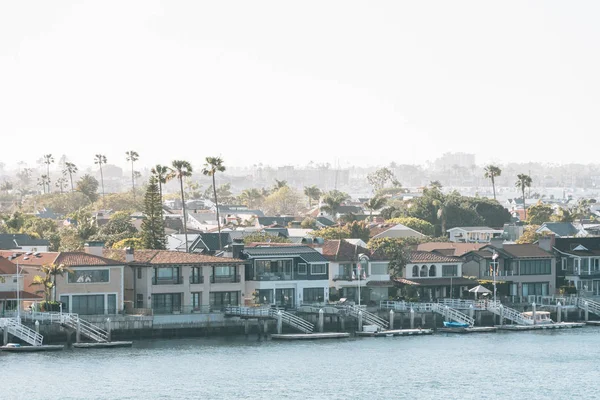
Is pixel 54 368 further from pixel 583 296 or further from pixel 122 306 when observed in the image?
pixel 583 296

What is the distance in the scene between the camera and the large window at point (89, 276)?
104812mm

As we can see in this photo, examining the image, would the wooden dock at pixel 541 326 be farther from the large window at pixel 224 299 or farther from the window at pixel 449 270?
the large window at pixel 224 299

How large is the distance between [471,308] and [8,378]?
150 feet

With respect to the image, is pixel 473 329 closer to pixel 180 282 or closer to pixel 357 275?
pixel 357 275

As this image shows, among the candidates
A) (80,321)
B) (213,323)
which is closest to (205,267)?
(213,323)

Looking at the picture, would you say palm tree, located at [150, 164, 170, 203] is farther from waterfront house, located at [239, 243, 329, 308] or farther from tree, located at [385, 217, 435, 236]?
tree, located at [385, 217, 435, 236]

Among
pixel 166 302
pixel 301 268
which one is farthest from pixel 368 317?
pixel 166 302

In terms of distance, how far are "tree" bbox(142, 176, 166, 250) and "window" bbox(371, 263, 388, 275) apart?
25035 millimetres

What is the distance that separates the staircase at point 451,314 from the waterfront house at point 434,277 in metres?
6.60

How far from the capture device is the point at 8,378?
8331cm

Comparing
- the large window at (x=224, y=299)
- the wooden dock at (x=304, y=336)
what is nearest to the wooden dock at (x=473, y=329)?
the wooden dock at (x=304, y=336)

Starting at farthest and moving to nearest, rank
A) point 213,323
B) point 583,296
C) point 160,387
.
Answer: point 583,296
point 213,323
point 160,387

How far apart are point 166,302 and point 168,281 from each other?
5.30 ft

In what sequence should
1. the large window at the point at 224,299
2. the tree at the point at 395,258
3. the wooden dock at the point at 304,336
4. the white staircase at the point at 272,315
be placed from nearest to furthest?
1. the wooden dock at the point at 304,336
2. the white staircase at the point at 272,315
3. the large window at the point at 224,299
4. the tree at the point at 395,258
